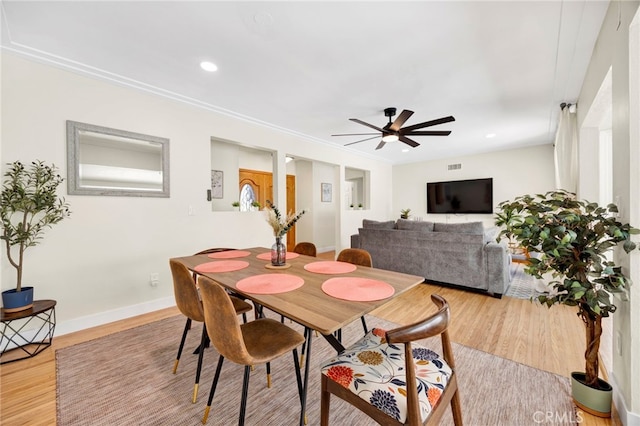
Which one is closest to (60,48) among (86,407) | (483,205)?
(86,407)

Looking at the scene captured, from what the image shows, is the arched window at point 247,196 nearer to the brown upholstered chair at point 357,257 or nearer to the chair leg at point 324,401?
the brown upholstered chair at point 357,257

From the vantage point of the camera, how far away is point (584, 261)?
142 centimetres

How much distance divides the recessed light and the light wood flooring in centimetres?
260

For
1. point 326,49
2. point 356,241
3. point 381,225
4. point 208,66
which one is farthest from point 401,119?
point 356,241

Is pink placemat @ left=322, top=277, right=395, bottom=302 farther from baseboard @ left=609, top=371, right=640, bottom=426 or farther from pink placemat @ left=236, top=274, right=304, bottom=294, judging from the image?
Answer: baseboard @ left=609, top=371, right=640, bottom=426

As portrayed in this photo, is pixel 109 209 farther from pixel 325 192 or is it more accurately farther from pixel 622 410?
pixel 325 192

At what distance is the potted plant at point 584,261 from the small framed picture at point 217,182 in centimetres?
404

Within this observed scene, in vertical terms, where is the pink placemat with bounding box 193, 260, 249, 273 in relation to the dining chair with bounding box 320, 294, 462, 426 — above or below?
above

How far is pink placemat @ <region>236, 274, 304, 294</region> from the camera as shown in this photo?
1325 millimetres

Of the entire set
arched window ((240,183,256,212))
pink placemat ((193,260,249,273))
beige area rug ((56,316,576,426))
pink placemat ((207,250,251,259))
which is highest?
arched window ((240,183,256,212))

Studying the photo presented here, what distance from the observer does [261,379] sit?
175 cm

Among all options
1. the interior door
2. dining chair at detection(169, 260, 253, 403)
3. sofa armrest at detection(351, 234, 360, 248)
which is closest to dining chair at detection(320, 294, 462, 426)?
dining chair at detection(169, 260, 253, 403)

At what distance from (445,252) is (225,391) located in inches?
121

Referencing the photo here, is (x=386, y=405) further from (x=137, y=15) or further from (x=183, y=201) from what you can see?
(x=183, y=201)
